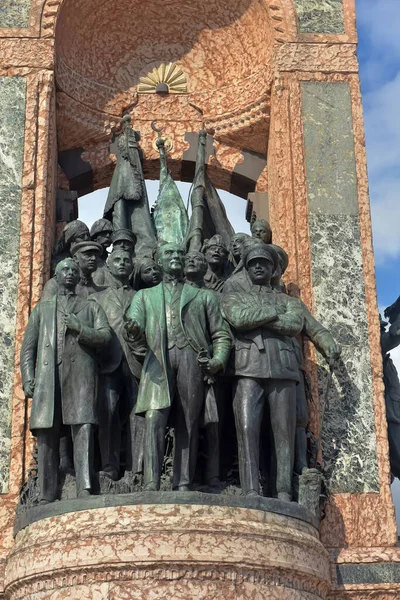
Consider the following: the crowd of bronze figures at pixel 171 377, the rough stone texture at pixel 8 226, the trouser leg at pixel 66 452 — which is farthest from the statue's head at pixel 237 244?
the trouser leg at pixel 66 452

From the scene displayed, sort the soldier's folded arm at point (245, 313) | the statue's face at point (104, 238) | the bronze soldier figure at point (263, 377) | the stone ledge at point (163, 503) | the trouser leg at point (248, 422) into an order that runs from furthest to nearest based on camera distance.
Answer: the statue's face at point (104, 238)
the soldier's folded arm at point (245, 313)
the bronze soldier figure at point (263, 377)
the trouser leg at point (248, 422)
the stone ledge at point (163, 503)

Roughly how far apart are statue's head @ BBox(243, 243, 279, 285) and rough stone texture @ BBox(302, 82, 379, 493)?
1266 mm

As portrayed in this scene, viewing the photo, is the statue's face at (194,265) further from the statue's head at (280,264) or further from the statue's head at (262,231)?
the statue's head at (262,231)

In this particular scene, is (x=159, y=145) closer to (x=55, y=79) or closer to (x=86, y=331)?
(x=55, y=79)

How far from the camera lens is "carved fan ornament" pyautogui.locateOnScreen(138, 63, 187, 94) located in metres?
13.7

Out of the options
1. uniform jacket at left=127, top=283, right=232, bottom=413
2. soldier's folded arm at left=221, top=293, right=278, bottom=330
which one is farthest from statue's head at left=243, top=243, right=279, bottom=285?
uniform jacket at left=127, top=283, right=232, bottom=413

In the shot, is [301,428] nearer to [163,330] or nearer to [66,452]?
[163,330]

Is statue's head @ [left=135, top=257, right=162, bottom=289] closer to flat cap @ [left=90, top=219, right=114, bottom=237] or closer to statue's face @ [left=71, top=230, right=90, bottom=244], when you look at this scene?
statue's face @ [left=71, top=230, right=90, bottom=244]

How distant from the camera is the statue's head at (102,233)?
1156 cm

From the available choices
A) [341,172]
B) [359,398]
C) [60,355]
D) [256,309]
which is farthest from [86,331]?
[341,172]

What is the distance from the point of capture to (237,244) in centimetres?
1111

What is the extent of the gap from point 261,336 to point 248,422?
0.76 metres

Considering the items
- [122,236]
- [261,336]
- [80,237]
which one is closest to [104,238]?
[80,237]

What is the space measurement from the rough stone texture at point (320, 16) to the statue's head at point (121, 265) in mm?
3806
